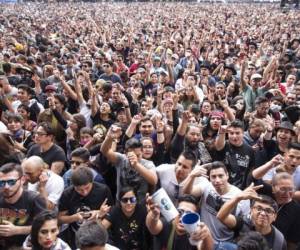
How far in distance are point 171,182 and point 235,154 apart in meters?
0.90

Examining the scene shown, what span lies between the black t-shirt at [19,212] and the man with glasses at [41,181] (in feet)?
1.06

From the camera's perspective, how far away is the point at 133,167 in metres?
4.00

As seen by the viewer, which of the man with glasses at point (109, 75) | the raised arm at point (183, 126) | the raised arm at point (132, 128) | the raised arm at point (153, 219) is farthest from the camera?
the man with glasses at point (109, 75)

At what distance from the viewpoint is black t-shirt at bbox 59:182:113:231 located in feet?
11.7

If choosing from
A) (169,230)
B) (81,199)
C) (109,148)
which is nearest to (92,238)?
(169,230)

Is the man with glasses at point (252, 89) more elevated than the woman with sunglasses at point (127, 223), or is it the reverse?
the woman with sunglasses at point (127, 223)

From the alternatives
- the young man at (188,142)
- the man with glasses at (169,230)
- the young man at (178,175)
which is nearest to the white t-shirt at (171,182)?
the young man at (178,175)

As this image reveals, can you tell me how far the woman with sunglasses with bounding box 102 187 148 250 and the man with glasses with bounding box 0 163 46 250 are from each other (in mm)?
599

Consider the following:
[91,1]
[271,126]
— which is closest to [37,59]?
[271,126]

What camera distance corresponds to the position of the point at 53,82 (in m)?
7.72

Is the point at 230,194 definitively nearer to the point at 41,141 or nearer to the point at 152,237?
the point at 152,237

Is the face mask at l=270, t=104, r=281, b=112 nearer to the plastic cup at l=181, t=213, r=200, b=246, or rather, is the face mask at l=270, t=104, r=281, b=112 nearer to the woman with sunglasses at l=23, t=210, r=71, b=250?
the plastic cup at l=181, t=213, r=200, b=246

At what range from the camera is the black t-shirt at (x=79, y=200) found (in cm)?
358

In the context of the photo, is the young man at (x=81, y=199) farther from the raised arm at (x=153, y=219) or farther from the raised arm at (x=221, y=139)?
the raised arm at (x=221, y=139)
